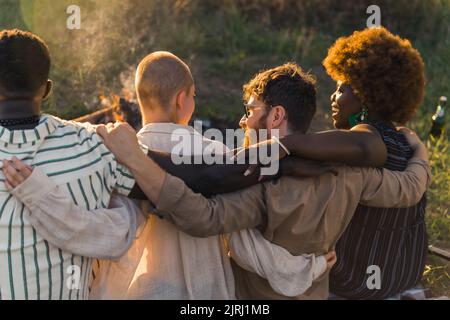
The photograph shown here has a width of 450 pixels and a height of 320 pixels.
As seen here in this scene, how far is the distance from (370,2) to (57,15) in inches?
156

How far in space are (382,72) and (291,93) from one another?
0.61 metres

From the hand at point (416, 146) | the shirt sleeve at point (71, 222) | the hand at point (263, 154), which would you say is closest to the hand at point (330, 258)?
the hand at point (263, 154)

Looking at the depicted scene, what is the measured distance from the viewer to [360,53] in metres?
3.35

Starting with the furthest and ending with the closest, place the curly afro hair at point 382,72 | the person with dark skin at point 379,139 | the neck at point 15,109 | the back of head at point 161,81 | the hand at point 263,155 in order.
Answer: the curly afro hair at point 382,72 < the person with dark skin at point 379,139 < the back of head at point 161,81 < the hand at point 263,155 < the neck at point 15,109

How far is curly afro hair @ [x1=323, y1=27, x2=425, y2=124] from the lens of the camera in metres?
3.31

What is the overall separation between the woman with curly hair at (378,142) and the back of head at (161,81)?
692 millimetres

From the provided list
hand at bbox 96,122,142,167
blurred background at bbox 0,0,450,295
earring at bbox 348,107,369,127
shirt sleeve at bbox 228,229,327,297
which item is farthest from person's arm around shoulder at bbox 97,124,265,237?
blurred background at bbox 0,0,450,295

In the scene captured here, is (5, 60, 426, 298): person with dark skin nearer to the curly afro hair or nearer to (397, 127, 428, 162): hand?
(397, 127, 428, 162): hand

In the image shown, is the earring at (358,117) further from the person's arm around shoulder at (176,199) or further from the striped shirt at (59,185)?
the striped shirt at (59,185)

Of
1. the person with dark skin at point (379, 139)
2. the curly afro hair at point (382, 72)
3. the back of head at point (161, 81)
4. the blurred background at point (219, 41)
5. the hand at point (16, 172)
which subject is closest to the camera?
the hand at point (16, 172)

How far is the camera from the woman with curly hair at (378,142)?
124 inches

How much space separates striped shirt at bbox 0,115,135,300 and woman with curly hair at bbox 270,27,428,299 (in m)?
0.97

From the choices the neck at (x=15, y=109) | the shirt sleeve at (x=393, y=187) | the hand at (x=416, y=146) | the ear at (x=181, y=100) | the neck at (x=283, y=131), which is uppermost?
the neck at (x=15, y=109)
